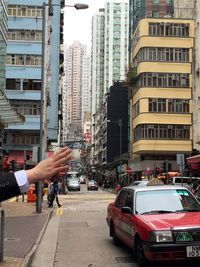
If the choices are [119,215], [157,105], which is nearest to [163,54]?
[157,105]

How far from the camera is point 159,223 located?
31.9 feet

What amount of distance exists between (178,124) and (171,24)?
11.9m

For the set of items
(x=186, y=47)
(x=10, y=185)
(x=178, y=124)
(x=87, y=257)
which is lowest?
(x=87, y=257)

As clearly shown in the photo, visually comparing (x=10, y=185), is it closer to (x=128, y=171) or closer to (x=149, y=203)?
(x=149, y=203)

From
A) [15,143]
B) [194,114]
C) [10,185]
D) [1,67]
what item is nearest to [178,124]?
[194,114]

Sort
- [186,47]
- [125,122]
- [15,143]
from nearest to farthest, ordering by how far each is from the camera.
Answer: [15,143], [186,47], [125,122]

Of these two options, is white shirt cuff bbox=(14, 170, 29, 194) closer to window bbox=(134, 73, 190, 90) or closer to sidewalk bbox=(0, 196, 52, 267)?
sidewalk bbox=(0, 196, 52, 267)

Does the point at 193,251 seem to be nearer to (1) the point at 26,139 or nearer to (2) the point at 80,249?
(2) the point at 80,249

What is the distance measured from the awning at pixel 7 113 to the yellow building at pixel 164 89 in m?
34.4

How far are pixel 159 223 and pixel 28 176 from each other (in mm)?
6304

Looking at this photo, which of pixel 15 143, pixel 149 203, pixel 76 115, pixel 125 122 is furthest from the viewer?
pixel 76 115

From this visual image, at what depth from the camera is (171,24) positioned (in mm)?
64125

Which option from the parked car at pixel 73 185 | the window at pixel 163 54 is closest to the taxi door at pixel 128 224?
the window at pixel 163 54

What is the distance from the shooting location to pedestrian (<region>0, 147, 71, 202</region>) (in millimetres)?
3691
